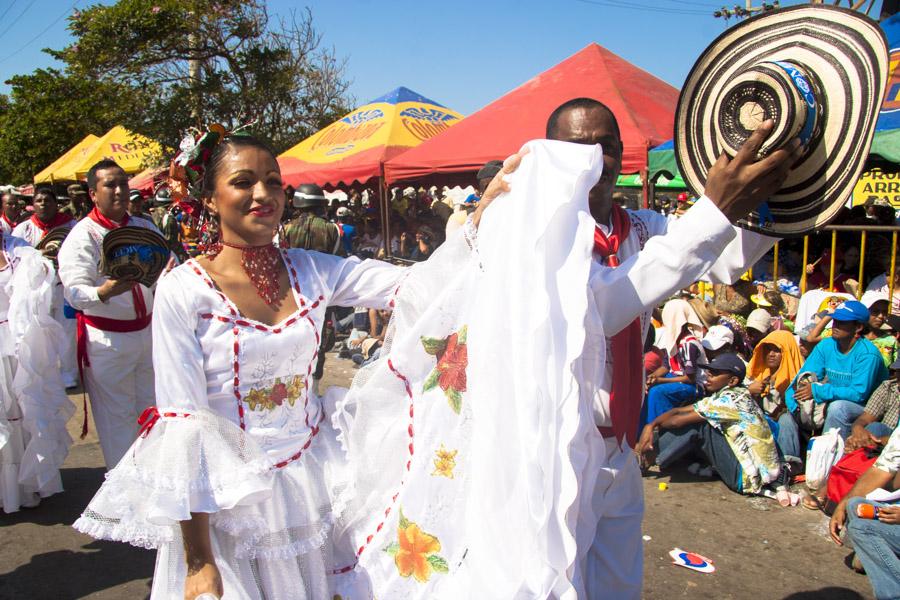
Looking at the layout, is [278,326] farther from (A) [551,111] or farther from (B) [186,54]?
(B) [186,54]

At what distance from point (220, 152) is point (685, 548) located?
3.61m

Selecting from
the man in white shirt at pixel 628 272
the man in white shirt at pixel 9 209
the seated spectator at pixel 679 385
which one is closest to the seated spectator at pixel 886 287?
the seated spectator at pixel 679 385

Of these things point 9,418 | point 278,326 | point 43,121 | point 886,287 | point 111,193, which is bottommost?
point 9,418

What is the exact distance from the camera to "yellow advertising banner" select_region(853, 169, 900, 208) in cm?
1232

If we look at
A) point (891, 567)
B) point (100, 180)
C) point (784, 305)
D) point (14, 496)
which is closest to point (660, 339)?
point (784, 305)

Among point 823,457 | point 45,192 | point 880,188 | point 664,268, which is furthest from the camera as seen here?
point 880,188

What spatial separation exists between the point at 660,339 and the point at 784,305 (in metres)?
1.48

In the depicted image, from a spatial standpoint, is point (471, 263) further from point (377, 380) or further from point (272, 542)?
point (272, 542)

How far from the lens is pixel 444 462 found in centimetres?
186

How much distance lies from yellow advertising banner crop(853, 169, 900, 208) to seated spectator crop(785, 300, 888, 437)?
822cm

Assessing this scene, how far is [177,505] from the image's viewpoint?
1.84 meters

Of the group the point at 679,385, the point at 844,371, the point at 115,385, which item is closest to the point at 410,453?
the point at 115,385

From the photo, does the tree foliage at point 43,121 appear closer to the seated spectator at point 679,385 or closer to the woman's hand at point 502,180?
the seated spectator at point 679,385

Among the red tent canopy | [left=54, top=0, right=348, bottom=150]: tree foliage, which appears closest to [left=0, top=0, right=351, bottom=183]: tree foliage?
[left=54, top=0, right=348, bottom=150]: tree foliage
